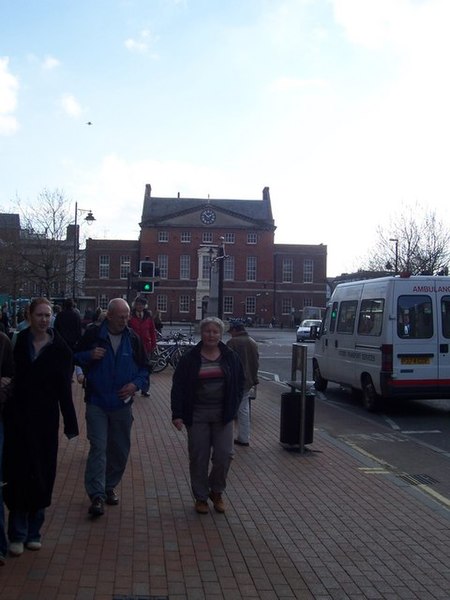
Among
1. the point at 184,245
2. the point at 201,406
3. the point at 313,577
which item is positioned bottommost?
the point at 313,577

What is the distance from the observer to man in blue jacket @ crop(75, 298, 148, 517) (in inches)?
241

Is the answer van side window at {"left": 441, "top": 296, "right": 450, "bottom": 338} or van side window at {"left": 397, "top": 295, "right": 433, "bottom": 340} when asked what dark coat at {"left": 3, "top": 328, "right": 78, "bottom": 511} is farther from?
→ van side window at {"left": 441, "top": 296, "right": 450, "bottom": 338}

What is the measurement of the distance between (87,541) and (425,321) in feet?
30.1

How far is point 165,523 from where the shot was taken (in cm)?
607

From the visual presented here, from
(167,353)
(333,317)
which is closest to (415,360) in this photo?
(333,317)

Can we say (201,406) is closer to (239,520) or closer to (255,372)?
(239,520)

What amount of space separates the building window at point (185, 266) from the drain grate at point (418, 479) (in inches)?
3157

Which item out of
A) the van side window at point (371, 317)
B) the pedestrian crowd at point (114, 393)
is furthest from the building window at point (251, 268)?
the pedestrian crowd at point (114, 393)

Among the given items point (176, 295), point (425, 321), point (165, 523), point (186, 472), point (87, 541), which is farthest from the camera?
point (176, 295)

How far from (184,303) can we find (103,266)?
10500mm

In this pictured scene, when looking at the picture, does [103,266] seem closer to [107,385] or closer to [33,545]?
[107,385]

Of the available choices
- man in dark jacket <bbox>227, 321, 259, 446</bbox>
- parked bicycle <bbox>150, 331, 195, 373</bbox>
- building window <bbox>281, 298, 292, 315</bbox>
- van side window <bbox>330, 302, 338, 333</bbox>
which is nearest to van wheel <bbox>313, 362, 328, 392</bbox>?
van side window <bbox>330, 302, 338, 333</bbox>

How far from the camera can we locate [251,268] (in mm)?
88688

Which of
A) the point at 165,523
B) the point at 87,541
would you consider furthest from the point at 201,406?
the point at 87,541
